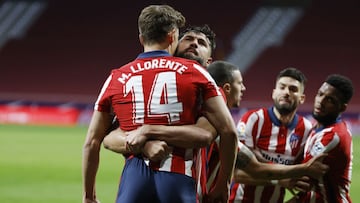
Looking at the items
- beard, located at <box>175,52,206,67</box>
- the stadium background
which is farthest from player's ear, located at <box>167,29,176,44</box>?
the stadium background

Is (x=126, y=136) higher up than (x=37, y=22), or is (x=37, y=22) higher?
(x=37, y=22)

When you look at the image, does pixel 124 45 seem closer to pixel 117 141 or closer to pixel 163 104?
pixel 117 141

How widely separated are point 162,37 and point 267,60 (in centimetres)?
2705

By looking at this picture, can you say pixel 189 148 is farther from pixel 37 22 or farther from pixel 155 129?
pixel 37 22

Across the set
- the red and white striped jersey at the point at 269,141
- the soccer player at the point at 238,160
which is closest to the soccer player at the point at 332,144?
the soccer player at the point at 238,160

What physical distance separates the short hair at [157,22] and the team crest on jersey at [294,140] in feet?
7.26

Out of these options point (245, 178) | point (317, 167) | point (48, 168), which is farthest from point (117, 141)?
point (48, 168)

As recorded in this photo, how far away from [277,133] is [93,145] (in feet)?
7.39

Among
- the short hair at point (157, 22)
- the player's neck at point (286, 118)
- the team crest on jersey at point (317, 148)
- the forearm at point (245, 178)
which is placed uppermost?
the short hair at point (157, 22)

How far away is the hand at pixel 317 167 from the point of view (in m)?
4.87

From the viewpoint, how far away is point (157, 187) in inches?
145

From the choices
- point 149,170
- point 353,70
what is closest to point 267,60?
point 353,70

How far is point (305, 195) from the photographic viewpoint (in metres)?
5.24

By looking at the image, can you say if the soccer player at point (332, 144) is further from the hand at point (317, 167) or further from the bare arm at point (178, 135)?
the bare arm at point (178, 135)
